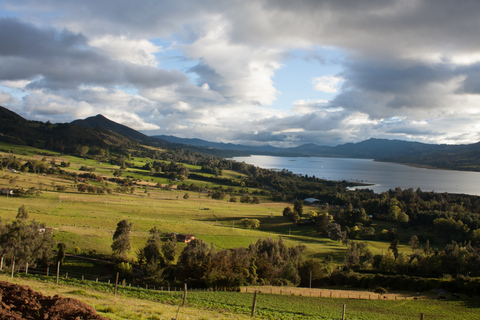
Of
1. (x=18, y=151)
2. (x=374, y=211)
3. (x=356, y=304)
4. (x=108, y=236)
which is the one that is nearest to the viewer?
(x=356, y=304)

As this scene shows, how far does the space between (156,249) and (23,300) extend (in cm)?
2698

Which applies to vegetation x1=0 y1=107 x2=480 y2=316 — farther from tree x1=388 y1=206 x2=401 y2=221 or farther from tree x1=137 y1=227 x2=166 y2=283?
tree x1=388 y1=206 x2=401 y2=221

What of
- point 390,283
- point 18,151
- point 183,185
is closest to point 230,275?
point 390,283

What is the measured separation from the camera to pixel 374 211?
302ft

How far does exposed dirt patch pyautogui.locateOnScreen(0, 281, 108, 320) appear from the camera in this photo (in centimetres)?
777

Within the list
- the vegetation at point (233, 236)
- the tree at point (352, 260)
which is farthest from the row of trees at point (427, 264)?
the vegetation at point (233, 236)

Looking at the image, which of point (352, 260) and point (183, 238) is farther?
point (352, 260)

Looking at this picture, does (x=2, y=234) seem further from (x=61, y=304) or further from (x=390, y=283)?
(x=390, y=283)

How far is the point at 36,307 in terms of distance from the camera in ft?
27.1

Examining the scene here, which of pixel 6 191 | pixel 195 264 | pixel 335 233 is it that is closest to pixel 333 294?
pixel 195 264

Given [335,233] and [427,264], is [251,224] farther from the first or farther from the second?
[427,264]

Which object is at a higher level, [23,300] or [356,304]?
[23,300]

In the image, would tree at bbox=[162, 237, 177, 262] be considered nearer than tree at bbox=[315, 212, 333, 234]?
Yes

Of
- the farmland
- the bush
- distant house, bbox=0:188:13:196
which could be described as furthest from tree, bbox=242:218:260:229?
distant house, bbox=0:188:13:196
